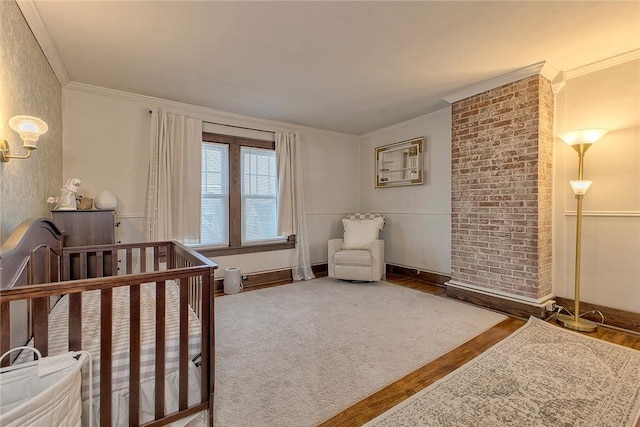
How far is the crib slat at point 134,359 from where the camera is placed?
50.2 inches

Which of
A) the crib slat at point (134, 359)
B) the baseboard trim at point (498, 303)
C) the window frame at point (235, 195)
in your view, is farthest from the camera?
the window frame at point (235, 195)

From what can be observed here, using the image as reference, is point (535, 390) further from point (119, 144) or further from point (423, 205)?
point (119, 144)

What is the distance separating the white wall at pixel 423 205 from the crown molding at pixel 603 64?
4.23 ft

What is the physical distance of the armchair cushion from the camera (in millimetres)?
4371

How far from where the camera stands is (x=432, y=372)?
6.38 feet

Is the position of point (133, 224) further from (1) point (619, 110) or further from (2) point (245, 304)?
(1) point (619, 110)

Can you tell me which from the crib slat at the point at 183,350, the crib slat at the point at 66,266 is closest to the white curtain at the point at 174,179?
the crib slat at the point at 66,266

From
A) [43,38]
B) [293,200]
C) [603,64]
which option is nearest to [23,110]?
[43,38]

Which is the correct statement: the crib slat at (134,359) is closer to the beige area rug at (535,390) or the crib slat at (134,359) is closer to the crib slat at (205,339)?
the crib slat at (205,339)

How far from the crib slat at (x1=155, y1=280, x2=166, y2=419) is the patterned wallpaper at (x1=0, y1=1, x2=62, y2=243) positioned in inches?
40.7

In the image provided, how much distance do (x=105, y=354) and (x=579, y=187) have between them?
11.8 feet

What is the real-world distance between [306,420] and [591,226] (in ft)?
10.3

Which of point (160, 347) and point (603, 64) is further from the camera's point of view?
point (603, 64)

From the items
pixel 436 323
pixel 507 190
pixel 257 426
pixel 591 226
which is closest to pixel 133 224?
pixel 257 426
